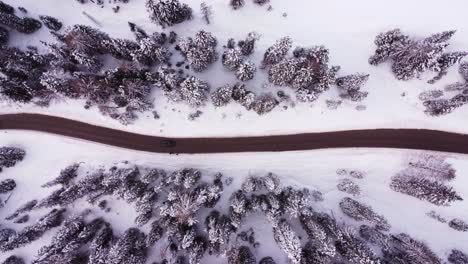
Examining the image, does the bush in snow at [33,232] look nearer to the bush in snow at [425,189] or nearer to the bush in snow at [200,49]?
the bush in snow at [200,49]

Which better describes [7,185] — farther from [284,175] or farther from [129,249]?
[284,175]

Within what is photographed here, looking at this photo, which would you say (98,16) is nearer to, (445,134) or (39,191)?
(39,191)

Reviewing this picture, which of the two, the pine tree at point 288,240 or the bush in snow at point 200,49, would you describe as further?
the bush in snow at point 200,49

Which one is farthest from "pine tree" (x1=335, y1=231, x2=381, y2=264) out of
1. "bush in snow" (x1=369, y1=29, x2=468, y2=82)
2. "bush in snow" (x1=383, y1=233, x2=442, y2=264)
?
"bush in snow" (x1=369, y1=29, x2=468, y2=82)

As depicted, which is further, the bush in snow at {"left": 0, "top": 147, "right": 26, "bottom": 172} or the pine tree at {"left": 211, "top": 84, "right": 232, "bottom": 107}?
the bush in snow at {"left": 0, "top": 147, "right": 26, "bottom": 172}

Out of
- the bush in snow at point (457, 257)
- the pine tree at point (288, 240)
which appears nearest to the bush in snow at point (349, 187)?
the pine tree at point (288, 240)

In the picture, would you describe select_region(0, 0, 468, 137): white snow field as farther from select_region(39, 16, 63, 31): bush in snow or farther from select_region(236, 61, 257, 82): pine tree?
select_region(39, 16, 63, 31): bush in snow

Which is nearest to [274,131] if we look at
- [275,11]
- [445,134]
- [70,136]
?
[275,11]
